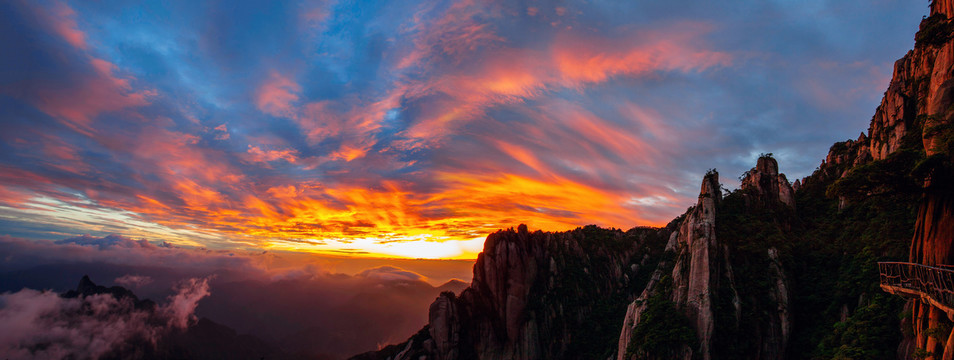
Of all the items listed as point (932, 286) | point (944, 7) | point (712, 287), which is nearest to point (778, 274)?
point (712, 287)

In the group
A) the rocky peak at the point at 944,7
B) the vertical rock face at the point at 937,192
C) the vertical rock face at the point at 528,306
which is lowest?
the vertical rock face at the point at 528,306

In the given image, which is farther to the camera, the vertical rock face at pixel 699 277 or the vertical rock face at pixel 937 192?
the vertical rock face at pixel 699 277

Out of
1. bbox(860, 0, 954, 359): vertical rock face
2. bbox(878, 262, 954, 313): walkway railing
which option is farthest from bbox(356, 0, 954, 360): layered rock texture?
bbox(878, 262, 954, 313): walkway railing

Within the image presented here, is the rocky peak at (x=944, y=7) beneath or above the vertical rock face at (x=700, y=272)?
above

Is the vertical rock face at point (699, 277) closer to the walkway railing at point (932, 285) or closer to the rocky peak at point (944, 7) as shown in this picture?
the rocky peak at point (944, 7)

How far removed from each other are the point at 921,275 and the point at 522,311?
75001 millimetres

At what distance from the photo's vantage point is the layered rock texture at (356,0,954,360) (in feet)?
64.9

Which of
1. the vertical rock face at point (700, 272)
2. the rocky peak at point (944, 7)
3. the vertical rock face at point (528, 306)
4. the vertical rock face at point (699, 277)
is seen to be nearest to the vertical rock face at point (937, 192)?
the rocky peak at point (944, 7)

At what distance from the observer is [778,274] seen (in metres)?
49.2

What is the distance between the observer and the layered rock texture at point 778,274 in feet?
64.9

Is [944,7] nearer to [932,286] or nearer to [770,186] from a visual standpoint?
[932,286]

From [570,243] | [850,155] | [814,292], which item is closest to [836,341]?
[814,292]

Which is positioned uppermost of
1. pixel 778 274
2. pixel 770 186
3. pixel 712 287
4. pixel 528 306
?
pixel 770 186

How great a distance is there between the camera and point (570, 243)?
334 feet
